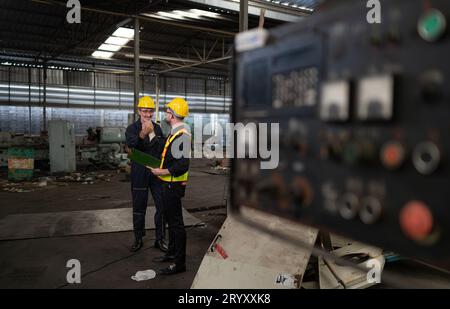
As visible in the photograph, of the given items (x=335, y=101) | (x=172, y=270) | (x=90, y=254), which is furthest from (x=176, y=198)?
(x=335, y=101)

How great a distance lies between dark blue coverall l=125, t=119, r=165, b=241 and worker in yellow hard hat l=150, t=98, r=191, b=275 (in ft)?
1.59

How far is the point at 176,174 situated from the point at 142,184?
716 mm

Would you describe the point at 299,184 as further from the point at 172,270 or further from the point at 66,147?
the point at 66,147

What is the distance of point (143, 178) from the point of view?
134 inches

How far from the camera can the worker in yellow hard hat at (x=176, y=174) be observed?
2.85 meters

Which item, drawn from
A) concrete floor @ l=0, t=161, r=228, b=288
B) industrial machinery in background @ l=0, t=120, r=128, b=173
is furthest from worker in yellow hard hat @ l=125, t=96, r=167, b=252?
industrial machinery in background @ l=0, t=120, r=128, b=173

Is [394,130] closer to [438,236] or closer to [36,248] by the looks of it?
[438,236]

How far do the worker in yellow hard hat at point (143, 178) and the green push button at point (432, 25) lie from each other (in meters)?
3.04

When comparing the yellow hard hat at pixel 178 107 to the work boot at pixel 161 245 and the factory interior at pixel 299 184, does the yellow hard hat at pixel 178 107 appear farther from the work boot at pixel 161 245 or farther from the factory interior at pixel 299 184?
the work boot at pixel 161 245

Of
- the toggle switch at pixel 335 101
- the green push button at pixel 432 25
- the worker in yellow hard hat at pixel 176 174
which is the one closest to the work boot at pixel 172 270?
the worker in yellow hard hat at pixel 176 174

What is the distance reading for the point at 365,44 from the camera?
1.83ft

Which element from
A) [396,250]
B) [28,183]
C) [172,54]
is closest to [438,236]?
[396,250]

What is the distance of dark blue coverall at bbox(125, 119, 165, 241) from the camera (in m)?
3.40

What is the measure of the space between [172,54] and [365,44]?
1178 centimetres
